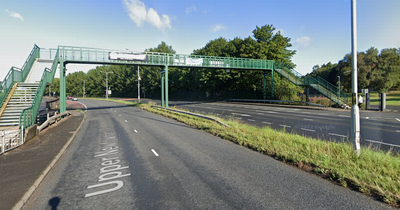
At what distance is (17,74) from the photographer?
18344mm

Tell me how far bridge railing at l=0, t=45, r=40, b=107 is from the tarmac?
7.83 metres

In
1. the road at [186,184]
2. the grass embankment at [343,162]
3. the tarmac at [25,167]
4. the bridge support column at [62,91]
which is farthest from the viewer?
the bridge support column at [62,91]

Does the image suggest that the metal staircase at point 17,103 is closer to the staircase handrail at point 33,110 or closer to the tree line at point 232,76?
the staircase handrail at point 33,110

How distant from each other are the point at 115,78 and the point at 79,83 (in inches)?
1546

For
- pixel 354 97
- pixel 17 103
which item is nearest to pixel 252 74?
pixel 17 103

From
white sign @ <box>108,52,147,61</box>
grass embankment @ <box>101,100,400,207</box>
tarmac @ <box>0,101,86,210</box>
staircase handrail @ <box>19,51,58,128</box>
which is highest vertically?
white sign @ <box>108,52,147,61</box>

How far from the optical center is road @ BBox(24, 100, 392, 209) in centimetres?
452

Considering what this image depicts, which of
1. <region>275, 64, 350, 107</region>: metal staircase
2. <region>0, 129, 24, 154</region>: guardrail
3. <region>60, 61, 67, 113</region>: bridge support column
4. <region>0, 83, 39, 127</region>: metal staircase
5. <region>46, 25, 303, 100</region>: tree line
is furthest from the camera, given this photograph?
<region>46, 25, 303, 100</region>: tree line

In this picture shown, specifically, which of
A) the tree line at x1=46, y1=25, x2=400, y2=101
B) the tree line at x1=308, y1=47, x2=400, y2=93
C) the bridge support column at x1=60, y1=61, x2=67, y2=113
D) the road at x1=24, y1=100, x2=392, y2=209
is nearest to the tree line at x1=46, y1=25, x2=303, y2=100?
the tree line at x1=46, y1=25, x2=400, y2=101

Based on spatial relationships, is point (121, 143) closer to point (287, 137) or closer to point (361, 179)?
point (287, 137)

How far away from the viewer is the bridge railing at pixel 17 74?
16344 mm

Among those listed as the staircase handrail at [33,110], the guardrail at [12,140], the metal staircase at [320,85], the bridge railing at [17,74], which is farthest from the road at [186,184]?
the metal staircase at [320,85]

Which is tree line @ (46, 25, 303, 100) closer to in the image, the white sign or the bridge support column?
the white sign

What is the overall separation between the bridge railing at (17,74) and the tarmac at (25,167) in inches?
308
